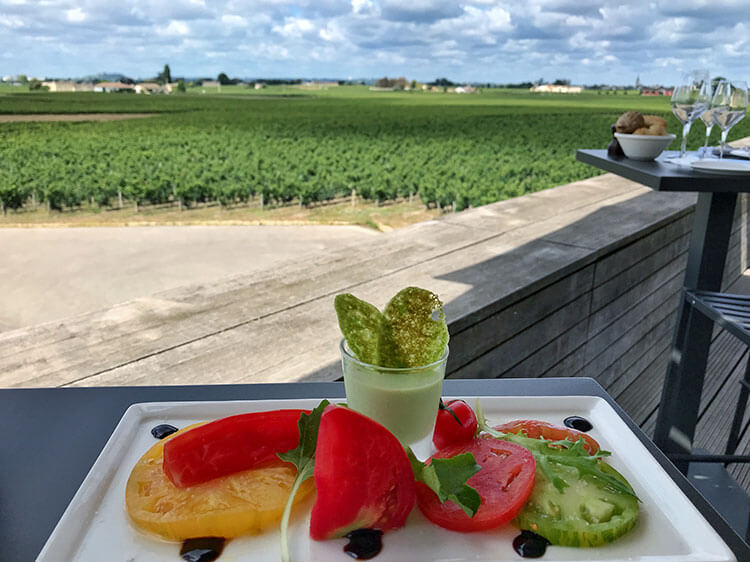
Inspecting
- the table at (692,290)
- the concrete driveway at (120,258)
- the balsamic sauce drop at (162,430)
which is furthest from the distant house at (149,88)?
the balsamic sauce drop at (162,430)

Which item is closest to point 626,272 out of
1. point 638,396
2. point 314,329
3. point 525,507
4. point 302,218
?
point 638,396

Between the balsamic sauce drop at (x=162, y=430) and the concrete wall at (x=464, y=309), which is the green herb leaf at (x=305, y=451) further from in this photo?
the concrete wall at (x=464, y=309)

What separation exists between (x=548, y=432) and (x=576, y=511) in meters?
0.15

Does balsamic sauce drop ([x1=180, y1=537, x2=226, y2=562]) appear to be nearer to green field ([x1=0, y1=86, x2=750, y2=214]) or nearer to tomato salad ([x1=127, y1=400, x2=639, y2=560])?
tomato salad ([x1=127, y1=400, x2=639, y2=560])

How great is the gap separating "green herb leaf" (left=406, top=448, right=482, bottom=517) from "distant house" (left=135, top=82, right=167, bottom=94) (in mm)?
81423

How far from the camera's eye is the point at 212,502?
525mm

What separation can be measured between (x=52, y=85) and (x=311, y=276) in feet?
210

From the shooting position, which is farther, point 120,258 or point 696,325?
point 120,258

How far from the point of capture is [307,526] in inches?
20.5

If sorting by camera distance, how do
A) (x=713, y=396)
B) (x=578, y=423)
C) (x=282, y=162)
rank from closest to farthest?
1. (x=578, y=423)
2. (x=713, y=396)
3. (x=282, y=162)

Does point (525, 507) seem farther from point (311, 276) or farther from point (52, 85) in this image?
point (52, 85)

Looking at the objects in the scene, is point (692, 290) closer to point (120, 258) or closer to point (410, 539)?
point (410, 539)

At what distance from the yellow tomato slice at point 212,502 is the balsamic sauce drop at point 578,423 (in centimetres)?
32

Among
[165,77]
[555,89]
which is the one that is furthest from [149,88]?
[555,89]
